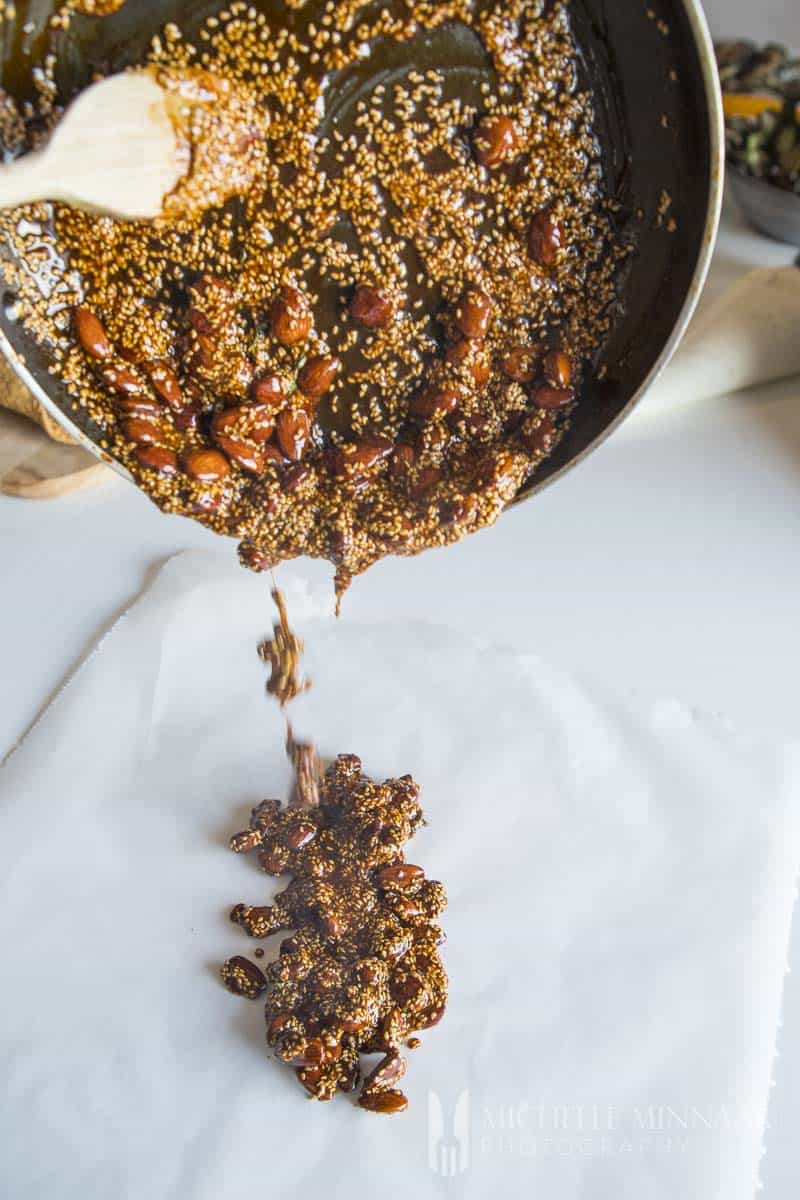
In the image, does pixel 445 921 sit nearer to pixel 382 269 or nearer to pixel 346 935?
pixel 346 935

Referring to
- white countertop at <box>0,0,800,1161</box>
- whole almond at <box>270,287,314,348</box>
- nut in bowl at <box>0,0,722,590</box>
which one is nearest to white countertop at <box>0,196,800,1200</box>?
white countertop at <box>0,0,800,1161</box>

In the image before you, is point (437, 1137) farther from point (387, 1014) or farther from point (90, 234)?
point (90, 234)

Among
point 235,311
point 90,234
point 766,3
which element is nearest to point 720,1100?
point 235,311

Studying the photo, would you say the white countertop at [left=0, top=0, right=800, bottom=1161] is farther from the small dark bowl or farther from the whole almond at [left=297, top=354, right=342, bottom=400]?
the whole almond at [left=297, top=354, right=342, bottom=400]

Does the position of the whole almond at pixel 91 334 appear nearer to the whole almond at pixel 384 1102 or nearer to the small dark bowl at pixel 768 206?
the whole almond at pixel 384 1102

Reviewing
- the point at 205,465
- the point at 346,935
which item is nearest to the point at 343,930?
the point at 346,935
